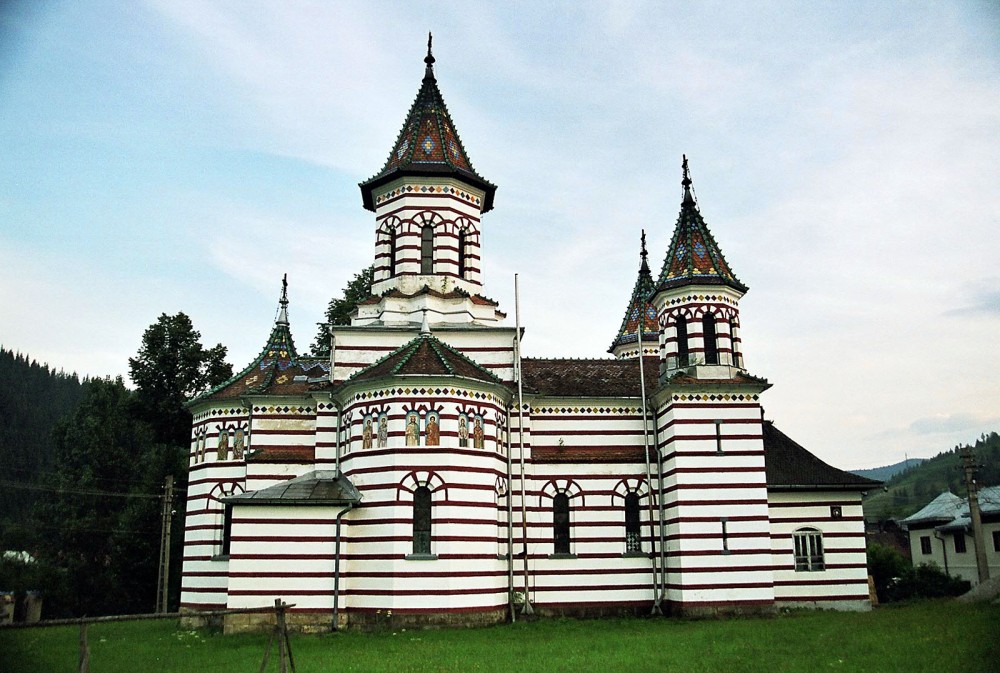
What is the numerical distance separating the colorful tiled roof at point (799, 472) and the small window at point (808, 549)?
1699 millimetres

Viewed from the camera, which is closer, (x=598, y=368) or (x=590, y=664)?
(x=590, y=664)

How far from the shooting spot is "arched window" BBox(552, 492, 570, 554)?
28562 millimetres

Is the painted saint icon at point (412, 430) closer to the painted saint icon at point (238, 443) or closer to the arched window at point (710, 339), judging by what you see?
the painted saint icon at point (238, 443)

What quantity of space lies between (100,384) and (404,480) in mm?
33873

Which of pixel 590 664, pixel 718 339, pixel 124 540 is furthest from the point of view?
pixel 124 540

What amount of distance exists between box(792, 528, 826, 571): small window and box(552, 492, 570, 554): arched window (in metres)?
8.67

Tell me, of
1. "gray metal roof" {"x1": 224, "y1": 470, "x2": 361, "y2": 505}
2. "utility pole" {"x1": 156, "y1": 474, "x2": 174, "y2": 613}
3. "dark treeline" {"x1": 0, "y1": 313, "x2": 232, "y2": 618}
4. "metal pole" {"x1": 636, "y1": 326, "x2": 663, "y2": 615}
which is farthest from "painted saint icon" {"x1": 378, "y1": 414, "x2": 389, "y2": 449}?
"dark treeline" {"x1": 0, "y1": 313, "x2": 232, "y2": 618}

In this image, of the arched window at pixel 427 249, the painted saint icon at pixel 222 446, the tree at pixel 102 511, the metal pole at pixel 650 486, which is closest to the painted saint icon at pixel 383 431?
the arched window at pixel 427 249

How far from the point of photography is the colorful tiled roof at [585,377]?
30.0 m

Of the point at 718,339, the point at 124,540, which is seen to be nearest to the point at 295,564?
the point at 718,339

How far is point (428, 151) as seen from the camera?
106 feet

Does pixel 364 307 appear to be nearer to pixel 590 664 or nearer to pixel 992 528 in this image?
pixel 590 664

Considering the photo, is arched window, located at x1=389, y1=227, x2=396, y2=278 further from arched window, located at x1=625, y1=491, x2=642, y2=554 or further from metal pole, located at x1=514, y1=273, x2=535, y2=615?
arched window, located at x1=625, y1=491, x2=642, y2=554

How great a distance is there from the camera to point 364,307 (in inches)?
1219
